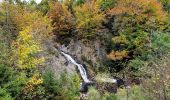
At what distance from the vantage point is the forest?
29719 millimetres

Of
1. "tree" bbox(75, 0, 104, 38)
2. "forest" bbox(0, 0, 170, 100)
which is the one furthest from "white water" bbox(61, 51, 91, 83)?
"tree" bbox(75, 0, 104, 38)

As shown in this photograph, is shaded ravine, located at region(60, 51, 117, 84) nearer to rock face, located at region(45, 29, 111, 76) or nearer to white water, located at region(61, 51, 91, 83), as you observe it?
white water, located at region(61, 51, 91, 83)

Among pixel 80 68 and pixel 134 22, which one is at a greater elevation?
pixel 134 22

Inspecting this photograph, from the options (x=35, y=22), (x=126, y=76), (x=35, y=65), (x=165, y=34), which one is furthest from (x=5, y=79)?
(x=165, y=34)

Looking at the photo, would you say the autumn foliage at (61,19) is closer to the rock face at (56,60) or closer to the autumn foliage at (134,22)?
the rock face at (56,60)

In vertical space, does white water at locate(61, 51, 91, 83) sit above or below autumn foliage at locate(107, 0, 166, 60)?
below

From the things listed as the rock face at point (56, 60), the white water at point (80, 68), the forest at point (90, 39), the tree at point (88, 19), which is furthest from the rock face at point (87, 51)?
the rock face at point (56, 60)

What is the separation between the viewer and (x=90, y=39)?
39125mm

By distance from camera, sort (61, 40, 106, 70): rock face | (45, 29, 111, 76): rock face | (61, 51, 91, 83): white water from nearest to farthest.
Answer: (61, 51, 91, 83): white water, (45, 29, 111, 76): rock face, (61, 40, 106, 70): rock face

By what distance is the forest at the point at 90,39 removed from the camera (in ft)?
97.5

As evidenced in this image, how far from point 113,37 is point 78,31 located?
381cm

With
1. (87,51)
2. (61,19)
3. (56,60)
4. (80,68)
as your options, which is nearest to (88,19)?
(61,19)

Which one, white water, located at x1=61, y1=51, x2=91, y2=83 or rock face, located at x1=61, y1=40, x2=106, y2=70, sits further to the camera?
rock face, located at x1=61, y1=40, x2=106, y2=70

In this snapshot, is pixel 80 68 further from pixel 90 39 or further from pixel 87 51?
pixel 90 39
